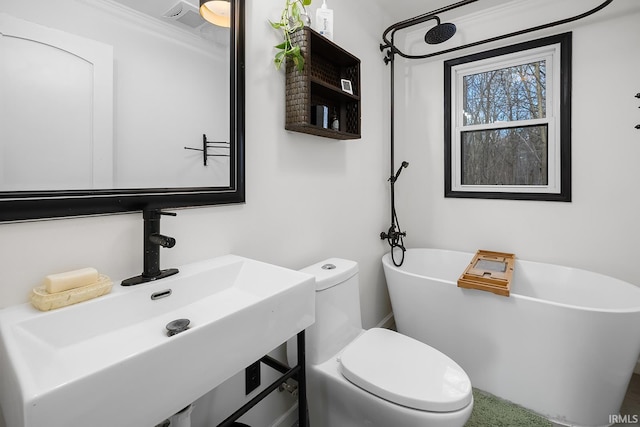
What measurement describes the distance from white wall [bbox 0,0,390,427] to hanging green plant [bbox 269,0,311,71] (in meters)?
0.05

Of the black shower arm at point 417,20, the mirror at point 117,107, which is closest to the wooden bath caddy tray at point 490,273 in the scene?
the mirror at point 117,107

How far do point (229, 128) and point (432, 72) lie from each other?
6.52 ft

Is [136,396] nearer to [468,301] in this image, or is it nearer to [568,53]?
[468,301]

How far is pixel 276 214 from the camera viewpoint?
1511mm

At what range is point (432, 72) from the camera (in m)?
2.52

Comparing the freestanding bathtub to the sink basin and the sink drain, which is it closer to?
the sink basin

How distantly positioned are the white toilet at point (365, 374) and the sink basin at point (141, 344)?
0.38 m

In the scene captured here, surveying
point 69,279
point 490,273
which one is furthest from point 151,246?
point 490,273

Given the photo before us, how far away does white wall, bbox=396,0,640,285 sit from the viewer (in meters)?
1.87

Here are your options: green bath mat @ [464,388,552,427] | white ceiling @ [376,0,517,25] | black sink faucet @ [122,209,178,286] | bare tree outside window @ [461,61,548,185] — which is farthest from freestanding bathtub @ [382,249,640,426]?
white ceiling @ [376,0,517,25]

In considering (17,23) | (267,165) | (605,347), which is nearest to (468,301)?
(605,347)

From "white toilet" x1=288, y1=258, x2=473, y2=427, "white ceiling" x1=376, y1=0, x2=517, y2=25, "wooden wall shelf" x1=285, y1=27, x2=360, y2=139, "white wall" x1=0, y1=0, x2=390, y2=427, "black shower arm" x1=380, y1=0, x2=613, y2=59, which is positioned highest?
"white ceiling" x1=376, y1=0, x2=517, y2=25

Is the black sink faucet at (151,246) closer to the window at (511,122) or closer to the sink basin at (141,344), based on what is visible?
the sink basin at (141,344)

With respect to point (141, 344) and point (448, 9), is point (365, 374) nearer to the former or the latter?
point (141, 344)
